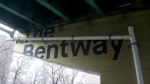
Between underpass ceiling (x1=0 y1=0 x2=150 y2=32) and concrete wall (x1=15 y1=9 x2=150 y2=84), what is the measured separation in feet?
0.86

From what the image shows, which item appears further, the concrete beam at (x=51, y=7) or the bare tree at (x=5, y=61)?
the bare tree at (x=5, y=61)

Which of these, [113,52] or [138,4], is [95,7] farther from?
[113,52]

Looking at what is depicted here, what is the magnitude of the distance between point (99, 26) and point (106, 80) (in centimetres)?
210

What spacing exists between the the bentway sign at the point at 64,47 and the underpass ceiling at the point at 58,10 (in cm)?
41

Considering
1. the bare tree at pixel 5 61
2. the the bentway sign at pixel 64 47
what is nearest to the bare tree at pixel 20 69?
the bare tree at pixel 5 61

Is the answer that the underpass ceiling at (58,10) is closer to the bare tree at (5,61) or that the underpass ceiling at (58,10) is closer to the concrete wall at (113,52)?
the concrete wall at (113,52)

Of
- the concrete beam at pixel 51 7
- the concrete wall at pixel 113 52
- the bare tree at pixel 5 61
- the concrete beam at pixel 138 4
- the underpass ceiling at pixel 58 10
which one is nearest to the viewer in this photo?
the concrete wall at pixel 113 52

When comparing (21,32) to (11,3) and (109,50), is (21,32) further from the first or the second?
(109,50)

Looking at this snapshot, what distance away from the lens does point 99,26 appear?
20.7ft

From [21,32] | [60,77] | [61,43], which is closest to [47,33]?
[61,43]

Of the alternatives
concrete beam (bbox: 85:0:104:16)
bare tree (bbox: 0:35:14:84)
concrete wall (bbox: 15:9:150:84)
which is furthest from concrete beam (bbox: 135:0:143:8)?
bare tree (bbox: 0:35:14:84)

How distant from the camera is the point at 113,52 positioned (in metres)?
5.70

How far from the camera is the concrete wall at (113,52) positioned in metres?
5.21

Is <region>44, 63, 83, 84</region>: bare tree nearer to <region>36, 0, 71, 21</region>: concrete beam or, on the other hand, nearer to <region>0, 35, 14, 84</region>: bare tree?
<region>0, 35, 14, 84</region>: bare tree
